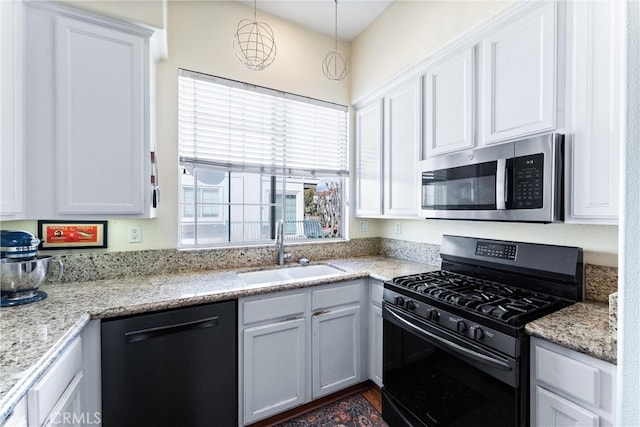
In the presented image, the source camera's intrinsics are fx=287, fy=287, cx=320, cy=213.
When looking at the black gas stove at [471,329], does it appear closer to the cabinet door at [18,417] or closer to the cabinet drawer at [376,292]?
the cabinet drawer at [376,292]

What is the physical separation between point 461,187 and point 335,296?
3.57 feet

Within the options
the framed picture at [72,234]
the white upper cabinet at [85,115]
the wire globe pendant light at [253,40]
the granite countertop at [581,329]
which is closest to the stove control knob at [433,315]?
the granite countertop at [581,329]

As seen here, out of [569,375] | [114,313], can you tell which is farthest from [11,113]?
[569,375]

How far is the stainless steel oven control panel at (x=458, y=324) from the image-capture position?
1.20 metres

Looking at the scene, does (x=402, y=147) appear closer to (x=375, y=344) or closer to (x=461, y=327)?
(x=461, y=327)

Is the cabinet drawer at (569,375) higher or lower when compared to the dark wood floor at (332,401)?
higher

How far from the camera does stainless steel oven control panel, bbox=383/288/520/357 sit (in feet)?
3.95

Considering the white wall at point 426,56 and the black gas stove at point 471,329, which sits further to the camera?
the white wall at point 426,56

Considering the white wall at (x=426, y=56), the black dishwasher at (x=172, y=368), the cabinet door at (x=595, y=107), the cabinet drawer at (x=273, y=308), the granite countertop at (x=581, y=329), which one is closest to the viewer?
the granite countertop at (x=581, y=329)

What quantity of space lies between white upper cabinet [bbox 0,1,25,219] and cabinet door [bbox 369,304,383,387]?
212cm

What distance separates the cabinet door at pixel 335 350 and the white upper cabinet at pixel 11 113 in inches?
67.0

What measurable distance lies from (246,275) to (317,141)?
4.53 ft

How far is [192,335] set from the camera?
1545 mm

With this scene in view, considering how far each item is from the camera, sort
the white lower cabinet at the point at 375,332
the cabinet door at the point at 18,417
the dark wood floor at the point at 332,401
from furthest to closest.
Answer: the white lower cabinet at the point at 375,332
the dark wood floor at the point at 332,401
the cabinet door at the point at 18,417
